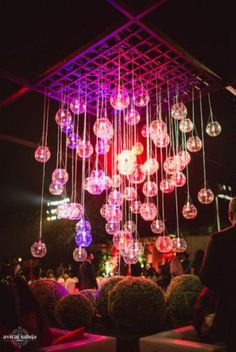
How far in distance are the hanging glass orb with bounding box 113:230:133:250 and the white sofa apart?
3388 mm

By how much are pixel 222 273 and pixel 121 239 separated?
4251mm

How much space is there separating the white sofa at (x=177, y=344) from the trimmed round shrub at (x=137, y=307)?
1.28 ft

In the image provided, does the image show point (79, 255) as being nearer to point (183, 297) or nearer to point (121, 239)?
point (121, 239)

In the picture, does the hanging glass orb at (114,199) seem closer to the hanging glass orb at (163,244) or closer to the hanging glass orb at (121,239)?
the hanging glass orb at (121,239)

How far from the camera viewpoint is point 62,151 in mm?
8773

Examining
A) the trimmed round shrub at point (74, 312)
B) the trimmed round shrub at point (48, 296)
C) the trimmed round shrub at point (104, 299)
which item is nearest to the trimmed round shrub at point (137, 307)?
the trimmed round shrub at point (74, 312)

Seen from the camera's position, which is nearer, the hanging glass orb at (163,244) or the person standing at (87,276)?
the hanging glass orb at (163,244)

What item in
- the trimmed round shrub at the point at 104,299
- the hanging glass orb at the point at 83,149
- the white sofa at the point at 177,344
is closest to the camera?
the white sofa at the point at 177,344

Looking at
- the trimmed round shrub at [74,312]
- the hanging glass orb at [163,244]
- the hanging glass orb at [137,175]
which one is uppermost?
the hanging glass orb at [137,175]

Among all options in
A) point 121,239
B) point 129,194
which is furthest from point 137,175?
point 121,239

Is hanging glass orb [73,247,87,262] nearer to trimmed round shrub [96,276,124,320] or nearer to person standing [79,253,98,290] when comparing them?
person standing [79,253,98,290]

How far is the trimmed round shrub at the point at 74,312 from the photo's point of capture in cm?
344

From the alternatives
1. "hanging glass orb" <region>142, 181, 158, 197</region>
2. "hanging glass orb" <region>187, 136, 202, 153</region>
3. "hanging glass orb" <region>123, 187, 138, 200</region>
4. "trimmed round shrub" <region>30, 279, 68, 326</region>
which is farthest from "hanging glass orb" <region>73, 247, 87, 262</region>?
"hanging glass orb" <region>187, 136, 202, 153</region>

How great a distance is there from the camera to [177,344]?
250 centimetres
